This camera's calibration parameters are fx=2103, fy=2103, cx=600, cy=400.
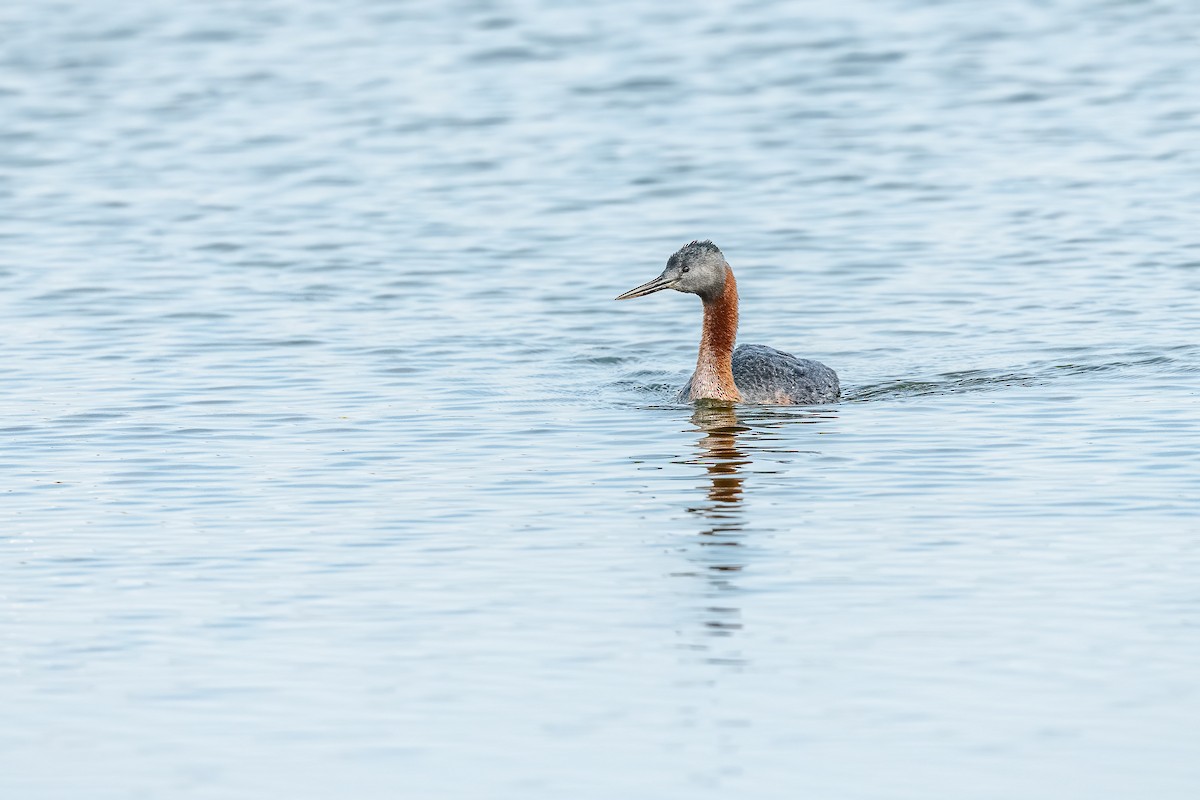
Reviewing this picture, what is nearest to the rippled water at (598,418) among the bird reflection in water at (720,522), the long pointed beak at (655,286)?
the bird reflection in water at (720,522)

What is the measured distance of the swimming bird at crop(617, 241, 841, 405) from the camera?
54.4 feet

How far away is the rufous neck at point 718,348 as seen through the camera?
16.7 metres

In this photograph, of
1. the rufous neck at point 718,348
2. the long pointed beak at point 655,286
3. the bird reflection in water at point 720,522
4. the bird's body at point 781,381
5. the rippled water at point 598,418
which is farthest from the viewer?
the rufous neck at point 718,348

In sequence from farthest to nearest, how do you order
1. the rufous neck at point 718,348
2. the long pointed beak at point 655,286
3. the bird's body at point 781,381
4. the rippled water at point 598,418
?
1. the rufous neck at point 718,348
2. the bird's body at point 781,381
3. the long pointed beak at point 655,286
4. the rippled water at point 598,418

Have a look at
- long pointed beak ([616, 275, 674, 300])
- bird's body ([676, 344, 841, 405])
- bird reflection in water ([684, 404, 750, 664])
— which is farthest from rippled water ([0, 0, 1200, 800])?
long pointed beak ([616, 275, 674, 300])

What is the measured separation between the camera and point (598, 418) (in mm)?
15742

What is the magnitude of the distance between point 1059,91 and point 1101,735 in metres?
22.2

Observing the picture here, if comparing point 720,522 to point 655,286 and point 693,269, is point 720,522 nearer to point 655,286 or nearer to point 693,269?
point 655,286

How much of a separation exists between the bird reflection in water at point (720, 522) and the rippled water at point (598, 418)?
50 millimetres

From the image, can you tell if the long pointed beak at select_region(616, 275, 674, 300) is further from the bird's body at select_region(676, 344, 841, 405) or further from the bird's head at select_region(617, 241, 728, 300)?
the bird's body at select_region(676, 344, 841, 405)

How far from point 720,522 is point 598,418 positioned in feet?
12.3

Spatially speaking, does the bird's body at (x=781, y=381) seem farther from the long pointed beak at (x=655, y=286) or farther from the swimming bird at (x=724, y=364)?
the long pointed beak at (x=655, y=286)

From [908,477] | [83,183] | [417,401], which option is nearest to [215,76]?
[83,183]

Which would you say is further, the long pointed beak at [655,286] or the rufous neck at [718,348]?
the rufous neck at [718,348]
